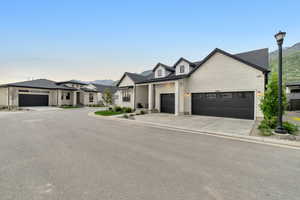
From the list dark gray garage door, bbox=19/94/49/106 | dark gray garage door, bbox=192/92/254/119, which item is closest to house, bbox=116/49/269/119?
dark gray garage door, bbox=192/92/254/119

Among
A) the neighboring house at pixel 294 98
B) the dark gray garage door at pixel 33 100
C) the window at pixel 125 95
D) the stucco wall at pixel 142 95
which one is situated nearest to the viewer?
the neighboring house at pixel 294 98

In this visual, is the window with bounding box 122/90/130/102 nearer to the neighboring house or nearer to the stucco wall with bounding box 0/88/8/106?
the stucco wall with bounding box 0/88/8/106

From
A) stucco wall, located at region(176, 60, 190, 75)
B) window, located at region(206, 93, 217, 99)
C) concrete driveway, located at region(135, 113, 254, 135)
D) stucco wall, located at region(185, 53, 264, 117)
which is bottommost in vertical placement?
concrete driveway, located at region(135, 113, 254, 135)

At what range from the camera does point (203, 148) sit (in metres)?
4.84

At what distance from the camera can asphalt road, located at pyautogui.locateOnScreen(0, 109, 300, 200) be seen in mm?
2301

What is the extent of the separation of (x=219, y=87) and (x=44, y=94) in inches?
1283

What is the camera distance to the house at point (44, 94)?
2266cm

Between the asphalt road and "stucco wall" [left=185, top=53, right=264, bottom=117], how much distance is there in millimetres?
8027

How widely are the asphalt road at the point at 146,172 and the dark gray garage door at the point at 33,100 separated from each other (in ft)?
88.0

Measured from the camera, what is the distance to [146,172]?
10.0 feet

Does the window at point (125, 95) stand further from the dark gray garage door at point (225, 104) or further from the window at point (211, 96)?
the window at point (211, 96)

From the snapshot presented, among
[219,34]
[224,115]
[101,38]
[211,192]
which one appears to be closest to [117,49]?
[101,38]

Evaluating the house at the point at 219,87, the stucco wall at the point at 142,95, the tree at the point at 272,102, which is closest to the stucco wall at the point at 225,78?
the house at the point at 219,87

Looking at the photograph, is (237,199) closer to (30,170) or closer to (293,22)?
(30,170)
